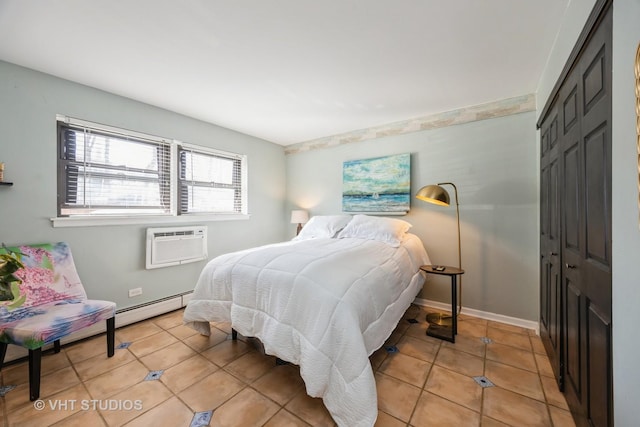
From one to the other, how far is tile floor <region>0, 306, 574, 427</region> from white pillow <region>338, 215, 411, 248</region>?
3.38 ft

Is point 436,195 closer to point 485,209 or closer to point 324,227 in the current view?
point 485,209

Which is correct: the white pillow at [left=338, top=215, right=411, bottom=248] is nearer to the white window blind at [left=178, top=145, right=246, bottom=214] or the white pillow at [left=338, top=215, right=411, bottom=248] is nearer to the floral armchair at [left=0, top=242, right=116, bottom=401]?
the white window blind at [left=178, top=145, right=246, bottom=214]

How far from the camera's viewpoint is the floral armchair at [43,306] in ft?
5.26

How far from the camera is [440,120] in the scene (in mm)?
3098

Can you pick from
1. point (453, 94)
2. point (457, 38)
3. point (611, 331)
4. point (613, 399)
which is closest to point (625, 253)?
point (611, 331)

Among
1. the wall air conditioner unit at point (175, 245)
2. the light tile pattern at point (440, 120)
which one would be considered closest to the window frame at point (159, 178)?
the wall air conditioner unit at point (175, 245)

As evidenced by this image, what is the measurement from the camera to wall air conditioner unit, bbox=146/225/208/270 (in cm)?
282

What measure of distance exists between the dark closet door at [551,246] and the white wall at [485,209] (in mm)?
418

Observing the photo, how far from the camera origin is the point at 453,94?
264cm

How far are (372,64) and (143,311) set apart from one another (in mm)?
3462

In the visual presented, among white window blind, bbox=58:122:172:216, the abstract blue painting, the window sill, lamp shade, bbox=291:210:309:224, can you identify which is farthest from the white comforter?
lamp shade, bbox=291:210:309:224

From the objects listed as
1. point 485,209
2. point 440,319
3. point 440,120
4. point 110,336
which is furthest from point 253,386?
point 440,120

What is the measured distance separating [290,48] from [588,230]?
2.14 meters

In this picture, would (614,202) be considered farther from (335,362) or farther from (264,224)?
(264,224)
